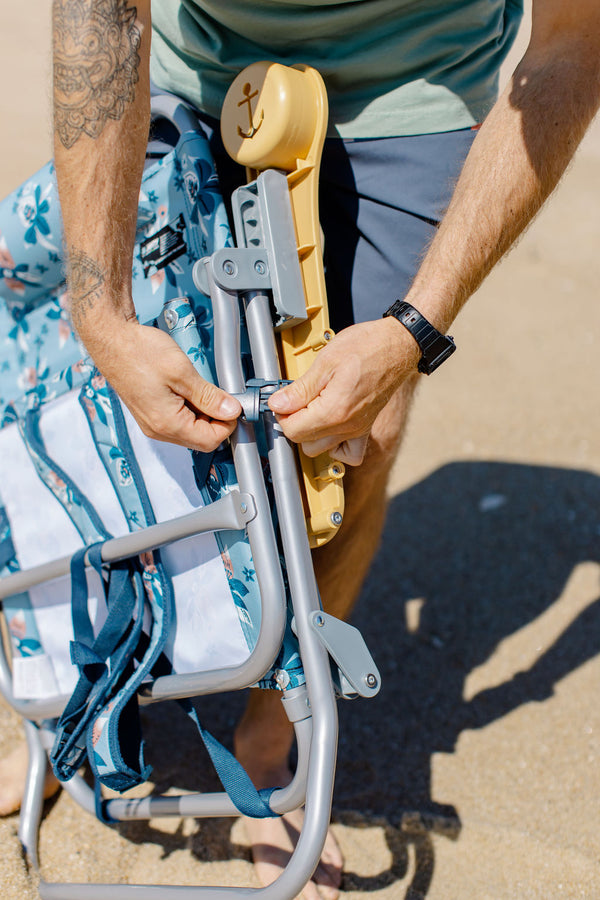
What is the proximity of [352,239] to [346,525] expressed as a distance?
580mm

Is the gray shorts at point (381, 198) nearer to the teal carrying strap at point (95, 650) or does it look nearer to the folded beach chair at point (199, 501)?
the folded beach chair at point (199, 501)

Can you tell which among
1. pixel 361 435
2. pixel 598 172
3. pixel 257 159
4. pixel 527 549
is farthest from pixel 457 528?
pixel 598 172

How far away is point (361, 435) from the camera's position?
4.33 feet

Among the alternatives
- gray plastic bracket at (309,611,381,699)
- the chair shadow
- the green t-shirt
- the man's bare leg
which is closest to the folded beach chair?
gray plastic bracket at (309,611,381,699)

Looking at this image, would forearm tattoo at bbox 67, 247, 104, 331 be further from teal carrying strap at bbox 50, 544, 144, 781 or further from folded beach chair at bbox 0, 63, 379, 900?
teal carrying strap at bbox 50, 544, 144, 781

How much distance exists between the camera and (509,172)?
130 centimetres

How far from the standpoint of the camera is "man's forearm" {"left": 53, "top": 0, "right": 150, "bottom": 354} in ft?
4.02

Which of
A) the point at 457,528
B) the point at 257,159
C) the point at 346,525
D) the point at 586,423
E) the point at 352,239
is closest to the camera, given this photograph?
the point at 257,159

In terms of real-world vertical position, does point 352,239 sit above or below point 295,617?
above

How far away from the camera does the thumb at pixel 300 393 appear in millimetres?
1216

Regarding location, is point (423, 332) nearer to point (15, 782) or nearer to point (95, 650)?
point (95, 650)

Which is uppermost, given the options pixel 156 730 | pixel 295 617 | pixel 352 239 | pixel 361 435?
pixel 352 239

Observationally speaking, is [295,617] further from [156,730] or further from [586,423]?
[586,423]

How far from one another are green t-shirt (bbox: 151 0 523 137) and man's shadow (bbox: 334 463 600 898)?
137 centimetres
